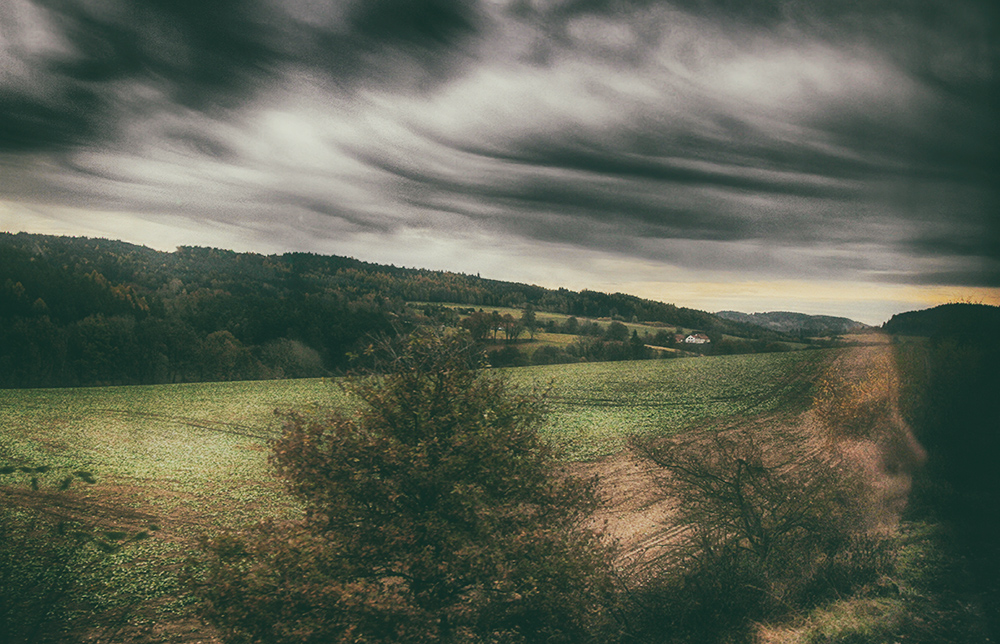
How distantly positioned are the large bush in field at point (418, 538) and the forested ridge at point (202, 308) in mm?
20750

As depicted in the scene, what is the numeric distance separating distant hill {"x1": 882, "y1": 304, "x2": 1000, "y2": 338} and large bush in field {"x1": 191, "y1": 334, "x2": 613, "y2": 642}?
2640 centimetres

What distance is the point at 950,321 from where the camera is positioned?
2888 centimetres

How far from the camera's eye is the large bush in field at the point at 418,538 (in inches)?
511

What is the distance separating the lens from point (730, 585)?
14.7 metres

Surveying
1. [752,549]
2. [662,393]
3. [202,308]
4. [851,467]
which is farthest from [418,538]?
[202,308]

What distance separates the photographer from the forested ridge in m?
63.8

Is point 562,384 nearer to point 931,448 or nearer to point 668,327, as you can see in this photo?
point 931,448

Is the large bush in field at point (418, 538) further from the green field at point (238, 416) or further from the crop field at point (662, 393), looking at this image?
the crop field at point (662, 393)

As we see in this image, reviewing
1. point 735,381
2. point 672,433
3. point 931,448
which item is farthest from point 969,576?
point 735,381

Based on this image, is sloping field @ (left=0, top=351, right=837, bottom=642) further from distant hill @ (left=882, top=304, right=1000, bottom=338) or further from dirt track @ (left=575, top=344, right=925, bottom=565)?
distant hill @ (left=882, top=304, right=1000, bottom=338)

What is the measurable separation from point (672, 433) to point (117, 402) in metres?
56.3

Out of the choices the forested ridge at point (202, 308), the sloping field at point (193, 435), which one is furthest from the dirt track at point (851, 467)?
the forested ridge at point (202, 308)

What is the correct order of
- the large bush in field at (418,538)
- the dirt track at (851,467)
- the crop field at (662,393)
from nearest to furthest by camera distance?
the large bush in field at (418,538)
the dirt track at (851,467)
the crop field at (662,393)

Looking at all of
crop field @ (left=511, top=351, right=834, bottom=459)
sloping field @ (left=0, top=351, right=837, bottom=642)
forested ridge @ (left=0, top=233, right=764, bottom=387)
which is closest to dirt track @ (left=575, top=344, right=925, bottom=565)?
sloping field @ (left=0, top=351, right=837, bottom=642)
